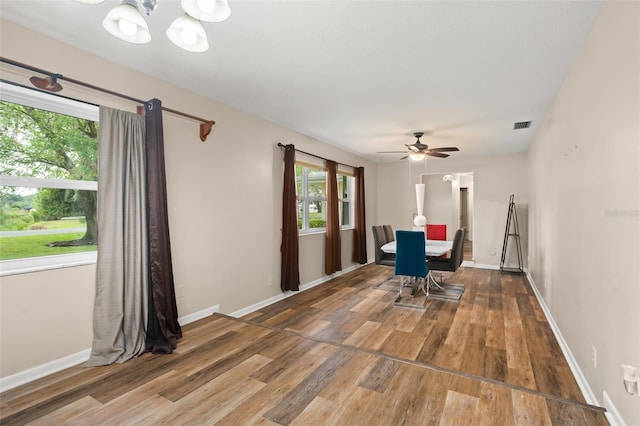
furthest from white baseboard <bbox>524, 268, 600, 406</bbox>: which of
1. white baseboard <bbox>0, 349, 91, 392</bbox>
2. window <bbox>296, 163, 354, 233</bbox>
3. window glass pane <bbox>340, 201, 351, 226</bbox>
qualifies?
window glass pane <bbox>340, 201, 351, 226</bbox>

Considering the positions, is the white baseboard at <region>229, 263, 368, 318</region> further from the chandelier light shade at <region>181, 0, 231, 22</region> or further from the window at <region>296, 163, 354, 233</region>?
the chandelier light shade at <region>181, 0, 231, 22</region>

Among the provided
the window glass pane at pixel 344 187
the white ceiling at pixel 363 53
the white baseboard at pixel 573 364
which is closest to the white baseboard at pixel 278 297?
the window glass pane at pixel 344 187

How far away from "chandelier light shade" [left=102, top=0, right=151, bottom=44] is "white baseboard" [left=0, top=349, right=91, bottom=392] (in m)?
2.27

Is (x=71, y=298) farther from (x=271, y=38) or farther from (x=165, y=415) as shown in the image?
(x=271, y=38)

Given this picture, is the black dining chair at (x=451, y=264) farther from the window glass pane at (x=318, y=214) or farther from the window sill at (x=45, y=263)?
the window sill at (x=45, y=263)

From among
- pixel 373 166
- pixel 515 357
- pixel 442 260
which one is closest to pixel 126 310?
pixel 515 357

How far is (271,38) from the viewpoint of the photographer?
222cm

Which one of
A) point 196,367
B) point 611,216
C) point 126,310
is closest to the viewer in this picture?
point 611,216

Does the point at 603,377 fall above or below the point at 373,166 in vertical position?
below

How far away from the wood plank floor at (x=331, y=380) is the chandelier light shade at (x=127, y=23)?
7.11ft

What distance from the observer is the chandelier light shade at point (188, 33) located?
5.48ft

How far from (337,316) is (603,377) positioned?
2381 millimetres

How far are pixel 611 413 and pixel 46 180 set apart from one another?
3.93m

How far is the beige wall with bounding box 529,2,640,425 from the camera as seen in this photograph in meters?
1.47
